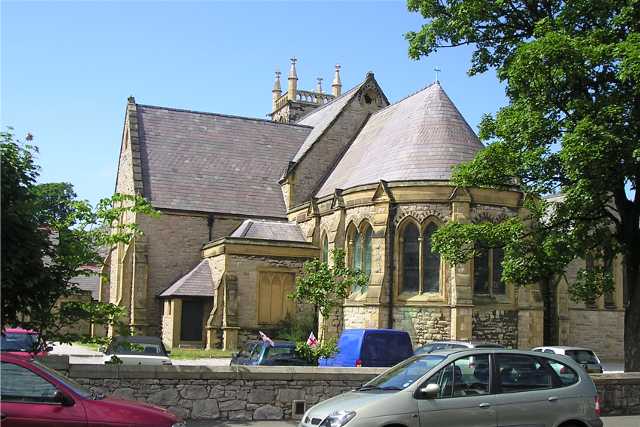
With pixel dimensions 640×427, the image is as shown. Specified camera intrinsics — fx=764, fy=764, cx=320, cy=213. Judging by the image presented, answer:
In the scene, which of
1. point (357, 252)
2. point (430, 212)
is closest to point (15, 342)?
point (357, 252)

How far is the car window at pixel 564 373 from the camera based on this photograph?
11.0 metres

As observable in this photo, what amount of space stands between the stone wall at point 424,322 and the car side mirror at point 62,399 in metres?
20.0

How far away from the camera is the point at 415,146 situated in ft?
101

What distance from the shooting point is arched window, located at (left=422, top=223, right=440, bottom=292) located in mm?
28438

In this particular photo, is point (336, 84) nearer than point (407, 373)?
No

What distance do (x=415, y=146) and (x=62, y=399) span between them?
23.5 meters

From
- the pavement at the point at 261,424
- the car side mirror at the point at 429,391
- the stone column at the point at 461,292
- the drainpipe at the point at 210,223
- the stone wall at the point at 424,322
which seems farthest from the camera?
the drainpipe at the point at 210,223

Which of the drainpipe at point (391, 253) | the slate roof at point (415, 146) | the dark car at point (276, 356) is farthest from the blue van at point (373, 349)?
the slate roof at point (415, 146)

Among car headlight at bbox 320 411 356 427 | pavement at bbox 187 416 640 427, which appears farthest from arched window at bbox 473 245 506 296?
car headlight at bbox 320 411 356 427

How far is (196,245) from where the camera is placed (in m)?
36.4

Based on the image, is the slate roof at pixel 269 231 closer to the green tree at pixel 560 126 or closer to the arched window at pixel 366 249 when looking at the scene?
the arched window at pixel 366 249

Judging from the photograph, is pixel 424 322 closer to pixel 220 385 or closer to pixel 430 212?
pixel 430 212

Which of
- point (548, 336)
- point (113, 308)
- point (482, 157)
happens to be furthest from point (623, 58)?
point (548, 336)

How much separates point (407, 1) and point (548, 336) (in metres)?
18.5
